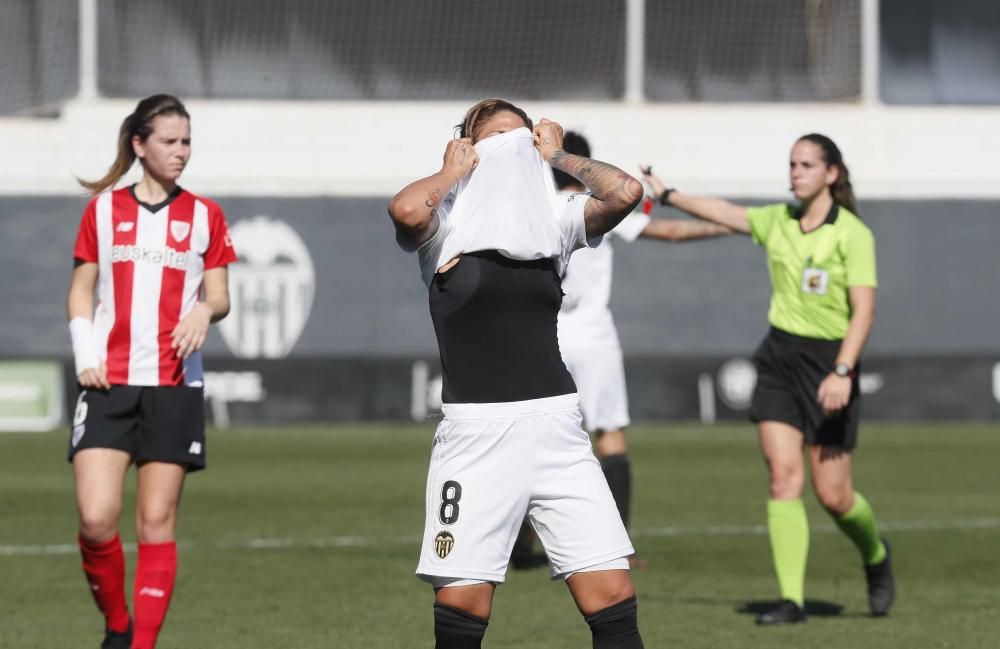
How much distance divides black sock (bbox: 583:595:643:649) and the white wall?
2027 cm

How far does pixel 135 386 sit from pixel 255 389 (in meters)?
14.8

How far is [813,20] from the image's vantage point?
27672 millimetres

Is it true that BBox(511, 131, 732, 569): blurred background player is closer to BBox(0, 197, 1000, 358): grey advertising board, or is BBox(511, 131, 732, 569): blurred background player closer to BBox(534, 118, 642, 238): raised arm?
BBox(534, 118, 642, 238): raised arm

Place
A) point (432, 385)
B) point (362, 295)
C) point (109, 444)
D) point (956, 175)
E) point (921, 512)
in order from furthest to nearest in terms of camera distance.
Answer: point (956, 175)
point (362, 295)
point (432, 385)
point (921, 512)
point (109, 444)

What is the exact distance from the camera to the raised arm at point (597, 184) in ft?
17.1

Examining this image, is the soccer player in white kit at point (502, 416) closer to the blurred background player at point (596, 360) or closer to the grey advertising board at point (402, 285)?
the blurred background player at point (596, 360)

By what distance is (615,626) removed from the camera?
5.18 metres

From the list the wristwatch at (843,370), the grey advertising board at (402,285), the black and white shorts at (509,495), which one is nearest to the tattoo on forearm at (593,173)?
the black and white shorts at (509,495)

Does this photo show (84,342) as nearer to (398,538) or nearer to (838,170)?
(838,170)

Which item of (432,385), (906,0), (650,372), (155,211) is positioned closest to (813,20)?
(906,0)

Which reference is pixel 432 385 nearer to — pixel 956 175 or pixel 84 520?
pixel 956 175

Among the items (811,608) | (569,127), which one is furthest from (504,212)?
(569,127)

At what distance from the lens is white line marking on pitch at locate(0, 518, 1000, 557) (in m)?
11.0

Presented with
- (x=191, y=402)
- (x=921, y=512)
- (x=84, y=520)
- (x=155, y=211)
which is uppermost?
(x=155, y=211)
